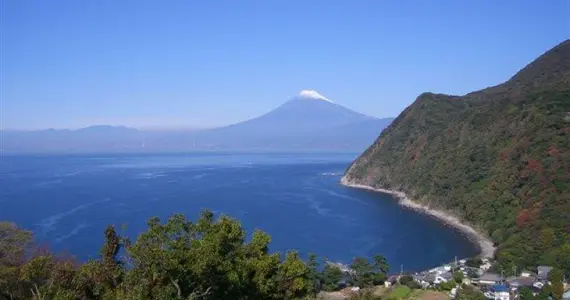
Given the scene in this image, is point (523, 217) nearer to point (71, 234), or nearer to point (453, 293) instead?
point (453, 293)

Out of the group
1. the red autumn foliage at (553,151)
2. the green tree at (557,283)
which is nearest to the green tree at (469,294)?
the green tree at (557,283)

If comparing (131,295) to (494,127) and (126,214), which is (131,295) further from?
(494,127)

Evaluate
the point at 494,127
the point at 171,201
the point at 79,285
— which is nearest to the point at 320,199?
the point at 171,201

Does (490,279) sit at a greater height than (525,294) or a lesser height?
lesser

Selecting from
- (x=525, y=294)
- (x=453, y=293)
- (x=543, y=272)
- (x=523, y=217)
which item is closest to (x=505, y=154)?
(x=523, y=217)

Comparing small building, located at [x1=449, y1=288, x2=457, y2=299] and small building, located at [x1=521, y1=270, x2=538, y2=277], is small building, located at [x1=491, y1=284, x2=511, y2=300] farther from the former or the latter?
small building, located at [x1=521, y1=270, x2=538, y2=277]
